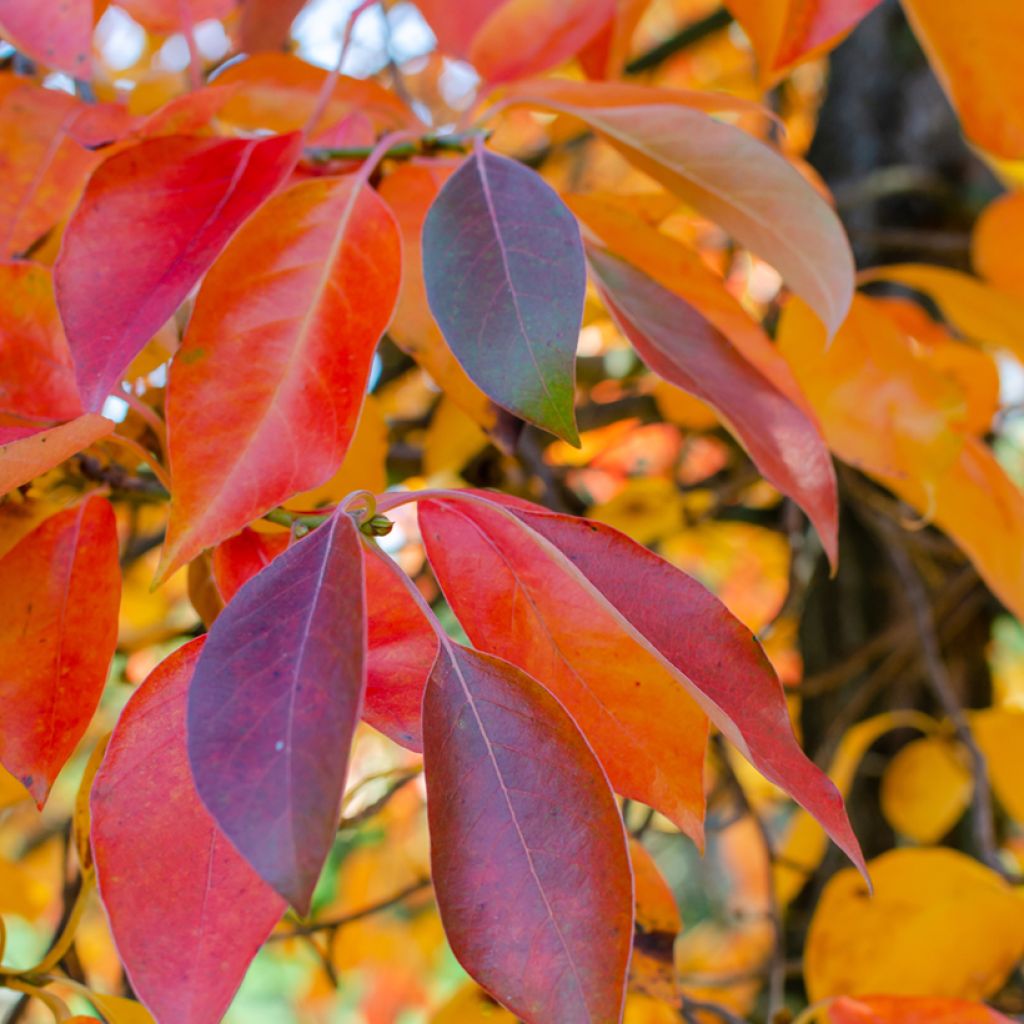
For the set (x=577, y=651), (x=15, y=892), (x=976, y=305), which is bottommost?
(x=15, y=892)

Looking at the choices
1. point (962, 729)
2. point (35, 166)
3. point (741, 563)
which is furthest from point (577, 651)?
point (741, 563)

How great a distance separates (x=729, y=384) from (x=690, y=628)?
0.13 m

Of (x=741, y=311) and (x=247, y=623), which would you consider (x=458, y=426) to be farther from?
(x=247, y=623)

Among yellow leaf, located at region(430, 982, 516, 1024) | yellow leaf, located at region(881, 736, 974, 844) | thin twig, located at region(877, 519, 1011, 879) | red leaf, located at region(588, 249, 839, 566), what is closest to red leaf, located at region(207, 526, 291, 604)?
red leaf, located at region(588, 249, 839, 566)

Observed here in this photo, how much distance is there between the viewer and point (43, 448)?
274 millimetres

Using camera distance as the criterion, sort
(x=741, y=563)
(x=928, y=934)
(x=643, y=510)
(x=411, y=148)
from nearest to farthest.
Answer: (x=411, y=148), (x=928, y=934), (x=643, y=510), (x=741, y=563)

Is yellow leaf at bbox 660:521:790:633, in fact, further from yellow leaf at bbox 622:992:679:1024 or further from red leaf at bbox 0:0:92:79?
red leaf at bbox 0:0:92:79

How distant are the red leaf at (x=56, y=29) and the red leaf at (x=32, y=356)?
0.11 metres

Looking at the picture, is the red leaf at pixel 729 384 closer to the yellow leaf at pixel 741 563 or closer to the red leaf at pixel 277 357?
the red leaf at pixel 277 357

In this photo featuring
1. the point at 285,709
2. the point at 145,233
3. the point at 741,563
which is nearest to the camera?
the point at 285,709

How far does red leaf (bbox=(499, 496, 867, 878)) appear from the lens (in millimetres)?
298

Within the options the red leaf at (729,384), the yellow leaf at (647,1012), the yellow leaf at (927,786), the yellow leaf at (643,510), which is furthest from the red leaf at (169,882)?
the yellow leaf at (927,786)

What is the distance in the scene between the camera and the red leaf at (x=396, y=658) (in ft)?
1.04

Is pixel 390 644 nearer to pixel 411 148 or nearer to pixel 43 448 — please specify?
pixel 43 448
